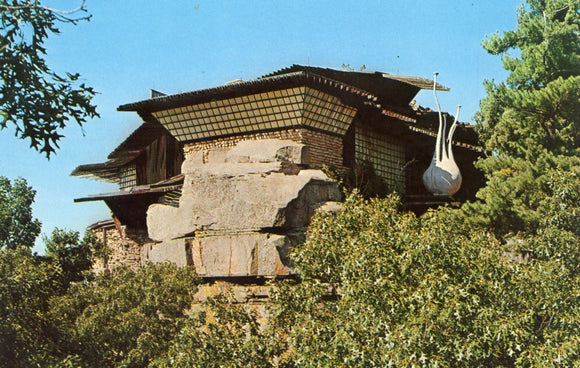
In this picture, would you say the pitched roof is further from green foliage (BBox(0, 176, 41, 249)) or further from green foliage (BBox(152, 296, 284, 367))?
green foliage (BBox(0, 176, 41, 249))

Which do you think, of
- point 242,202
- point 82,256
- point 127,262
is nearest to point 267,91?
point 242,202

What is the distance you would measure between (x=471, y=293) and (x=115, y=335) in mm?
6025

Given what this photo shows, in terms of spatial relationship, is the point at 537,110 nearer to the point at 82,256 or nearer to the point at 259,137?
the point at 259,137

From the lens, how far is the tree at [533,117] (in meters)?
14.0

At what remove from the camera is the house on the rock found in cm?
1375

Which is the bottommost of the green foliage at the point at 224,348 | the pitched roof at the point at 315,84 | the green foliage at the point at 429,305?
the green foliage at the point at 224,348

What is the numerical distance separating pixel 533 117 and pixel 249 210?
256 inches

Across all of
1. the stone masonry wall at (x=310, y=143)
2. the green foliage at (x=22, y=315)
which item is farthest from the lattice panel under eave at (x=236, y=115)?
the green foliage at (x=22, y=315)

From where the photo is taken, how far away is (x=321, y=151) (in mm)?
16109

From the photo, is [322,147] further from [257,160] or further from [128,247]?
[128,247]

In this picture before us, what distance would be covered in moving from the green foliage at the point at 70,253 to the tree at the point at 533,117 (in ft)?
28.0

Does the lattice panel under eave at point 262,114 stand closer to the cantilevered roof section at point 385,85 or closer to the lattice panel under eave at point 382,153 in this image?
the lattice panel under eave at point 382,153

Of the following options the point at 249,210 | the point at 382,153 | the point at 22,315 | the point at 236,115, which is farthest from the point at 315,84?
the point at 22,315

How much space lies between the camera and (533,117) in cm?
1459
